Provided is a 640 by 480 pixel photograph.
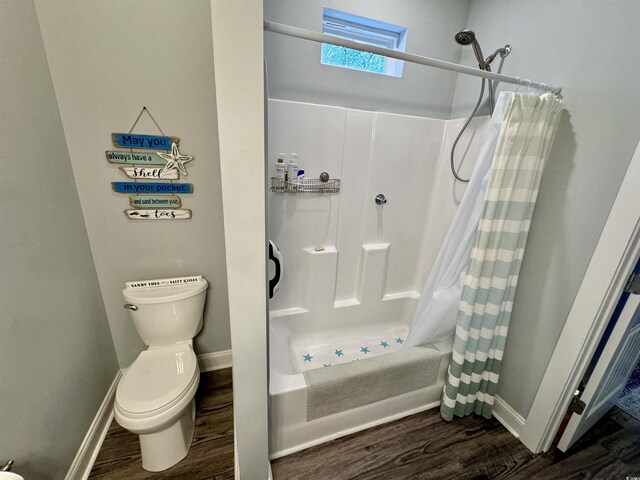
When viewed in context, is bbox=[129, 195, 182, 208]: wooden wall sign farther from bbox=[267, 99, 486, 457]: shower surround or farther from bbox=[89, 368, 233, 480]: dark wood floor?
bbox=[89, 368, 233, 480]: dark wood floor

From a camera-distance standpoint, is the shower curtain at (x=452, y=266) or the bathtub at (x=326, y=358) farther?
the shower curtain at (x=452, y=266)

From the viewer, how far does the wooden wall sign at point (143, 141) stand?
1.27 m

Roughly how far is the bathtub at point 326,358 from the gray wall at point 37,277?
2.88 feet

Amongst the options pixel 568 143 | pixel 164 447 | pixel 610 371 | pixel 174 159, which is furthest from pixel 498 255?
pixel 164 447

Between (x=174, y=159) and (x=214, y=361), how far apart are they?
1408 mm

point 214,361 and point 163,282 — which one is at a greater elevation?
point 163,282

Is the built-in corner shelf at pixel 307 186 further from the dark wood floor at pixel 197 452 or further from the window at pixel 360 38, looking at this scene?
the dark wood floor at pixel 197 452

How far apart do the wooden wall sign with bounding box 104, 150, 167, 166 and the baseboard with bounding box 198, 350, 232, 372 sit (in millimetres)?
1322

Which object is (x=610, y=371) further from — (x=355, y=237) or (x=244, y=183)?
(x=244, y=183)

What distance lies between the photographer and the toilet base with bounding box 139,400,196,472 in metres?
1.18

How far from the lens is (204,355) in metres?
1.77

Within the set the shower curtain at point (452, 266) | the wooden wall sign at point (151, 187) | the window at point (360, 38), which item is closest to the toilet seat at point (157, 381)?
the wooden wall sign at point (151, 187)

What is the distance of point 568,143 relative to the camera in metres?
1.19

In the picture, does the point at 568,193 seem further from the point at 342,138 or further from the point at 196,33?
the point at 196,33
